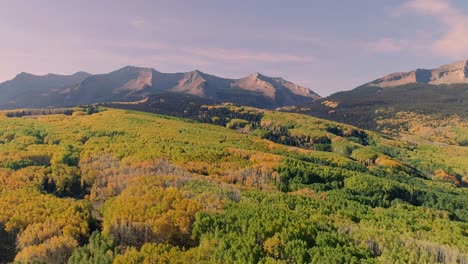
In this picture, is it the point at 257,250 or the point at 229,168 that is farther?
the point at 229,168

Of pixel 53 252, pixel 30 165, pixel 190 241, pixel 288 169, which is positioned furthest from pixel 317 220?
pixel 30 165

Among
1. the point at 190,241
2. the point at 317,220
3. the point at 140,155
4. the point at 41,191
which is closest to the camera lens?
the point at 190,241

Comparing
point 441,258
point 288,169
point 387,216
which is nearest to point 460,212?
point 387,216

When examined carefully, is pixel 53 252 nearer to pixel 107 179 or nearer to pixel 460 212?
pixel 107 179

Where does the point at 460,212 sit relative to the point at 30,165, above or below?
below

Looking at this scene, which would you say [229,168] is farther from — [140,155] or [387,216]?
[387,216]

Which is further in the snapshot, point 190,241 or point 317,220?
point 317,220

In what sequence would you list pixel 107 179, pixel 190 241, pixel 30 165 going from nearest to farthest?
pixel 190 241 < pixel 107 179 < pixel 30 165

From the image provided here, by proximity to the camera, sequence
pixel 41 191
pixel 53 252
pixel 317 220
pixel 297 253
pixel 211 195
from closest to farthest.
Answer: pixel 297 253 < pixel 53 252 < pixel 317 220 < pixel 211 195 < pixel 41 191

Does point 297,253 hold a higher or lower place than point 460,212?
higher
